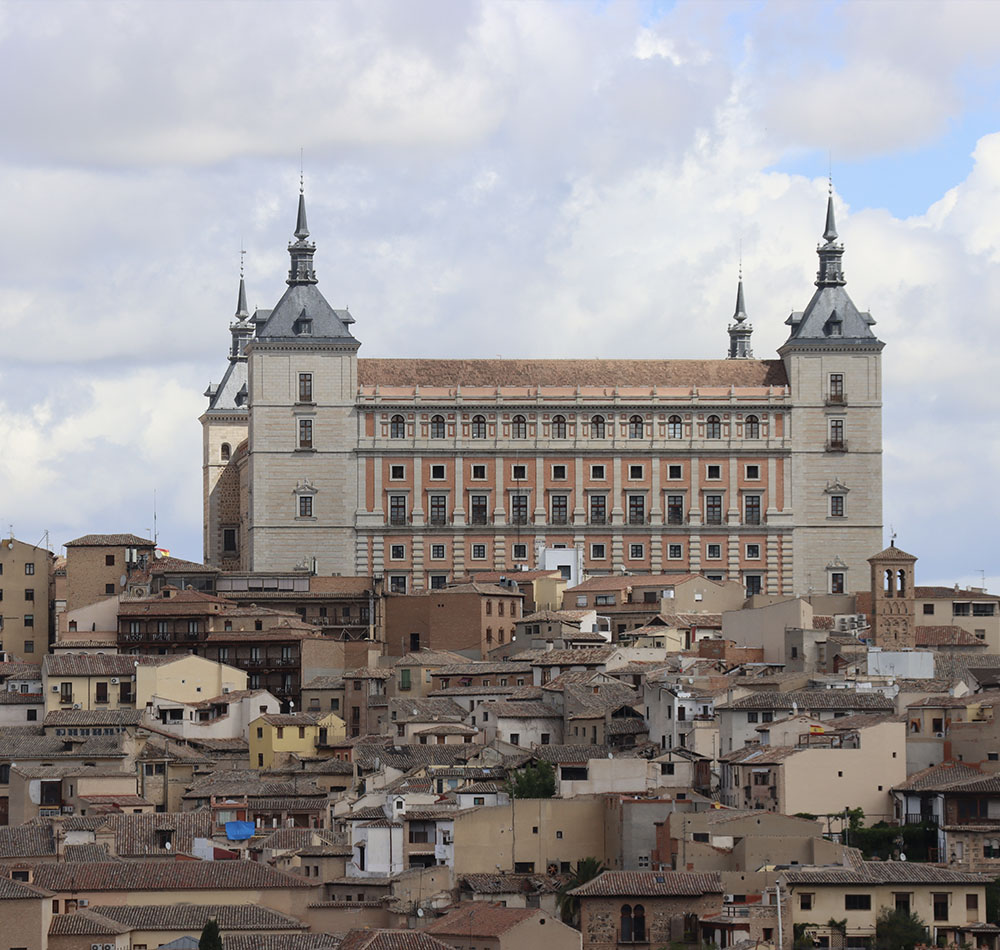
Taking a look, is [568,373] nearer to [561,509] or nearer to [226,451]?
[561,509]

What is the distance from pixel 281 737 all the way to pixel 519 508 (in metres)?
35.5

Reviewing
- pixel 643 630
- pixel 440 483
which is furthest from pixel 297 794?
pixel 440 483

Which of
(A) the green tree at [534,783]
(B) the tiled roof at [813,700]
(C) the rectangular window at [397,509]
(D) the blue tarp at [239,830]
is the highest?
(C) the rectangular window at [397,509]

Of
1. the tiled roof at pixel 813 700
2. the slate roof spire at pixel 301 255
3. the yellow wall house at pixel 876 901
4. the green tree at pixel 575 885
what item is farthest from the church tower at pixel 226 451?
the yellow wall house at pixel 876 901

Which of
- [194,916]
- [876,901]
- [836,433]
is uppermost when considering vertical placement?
[836,433]

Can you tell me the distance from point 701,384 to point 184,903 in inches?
2451

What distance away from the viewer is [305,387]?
126938 millimetres

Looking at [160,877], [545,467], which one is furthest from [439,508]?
[160,877]

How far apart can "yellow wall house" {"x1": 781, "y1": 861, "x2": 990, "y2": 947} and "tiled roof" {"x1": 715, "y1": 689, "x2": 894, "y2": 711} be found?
16330mm

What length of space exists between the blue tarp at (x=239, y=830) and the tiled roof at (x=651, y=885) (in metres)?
12.3

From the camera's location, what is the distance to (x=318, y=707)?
101 m

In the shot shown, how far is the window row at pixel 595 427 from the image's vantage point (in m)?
127

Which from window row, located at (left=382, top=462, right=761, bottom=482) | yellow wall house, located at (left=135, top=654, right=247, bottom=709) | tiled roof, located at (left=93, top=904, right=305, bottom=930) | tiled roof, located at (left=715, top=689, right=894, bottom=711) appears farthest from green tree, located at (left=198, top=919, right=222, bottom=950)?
window row, located at (left=382, top=462, right=761, bottom=482)

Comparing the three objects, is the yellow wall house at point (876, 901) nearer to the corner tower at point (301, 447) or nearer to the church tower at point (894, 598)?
the church tower at point (894, 598)
